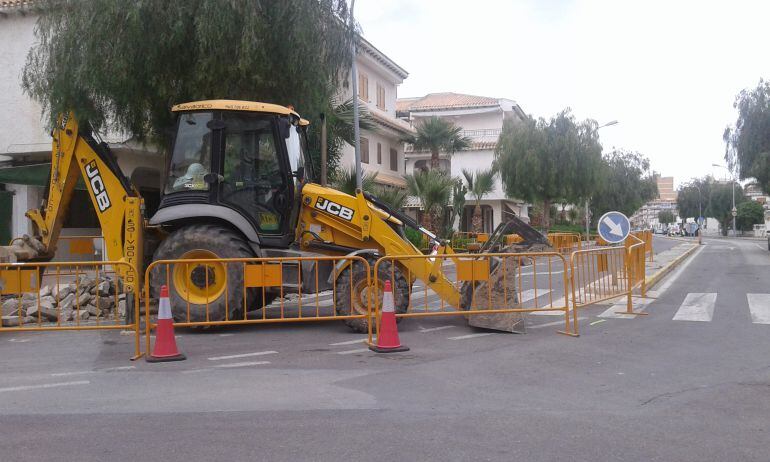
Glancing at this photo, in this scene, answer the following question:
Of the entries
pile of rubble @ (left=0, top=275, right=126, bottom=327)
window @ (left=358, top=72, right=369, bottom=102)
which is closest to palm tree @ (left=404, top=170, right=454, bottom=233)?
window @ (left=358, top=72, right=369, bottom=102)

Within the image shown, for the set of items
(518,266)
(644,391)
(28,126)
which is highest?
(28,126)

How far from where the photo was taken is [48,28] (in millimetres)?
13273

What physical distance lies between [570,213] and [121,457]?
6187cm

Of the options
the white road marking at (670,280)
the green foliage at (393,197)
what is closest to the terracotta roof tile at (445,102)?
the green foliage at (393,197)

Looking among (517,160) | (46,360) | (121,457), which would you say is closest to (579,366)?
(121,457)

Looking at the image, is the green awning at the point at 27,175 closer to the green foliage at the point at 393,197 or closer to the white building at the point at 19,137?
the white building at the point at 19,137

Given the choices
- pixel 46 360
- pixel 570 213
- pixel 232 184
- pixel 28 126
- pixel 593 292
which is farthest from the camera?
pixel 570 213

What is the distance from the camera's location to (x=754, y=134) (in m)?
36.8

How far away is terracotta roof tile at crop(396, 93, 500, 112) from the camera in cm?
4850

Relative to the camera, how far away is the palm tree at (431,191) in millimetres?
26016

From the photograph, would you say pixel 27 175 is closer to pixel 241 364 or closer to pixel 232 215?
pixel 232 215

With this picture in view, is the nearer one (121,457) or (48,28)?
(121,457)

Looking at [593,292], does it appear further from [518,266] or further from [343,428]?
[343,428]

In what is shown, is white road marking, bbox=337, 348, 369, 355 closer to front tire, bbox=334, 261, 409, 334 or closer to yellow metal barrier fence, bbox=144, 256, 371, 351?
yellow metal barrier fence, bbox=144, 256, 371, 351
